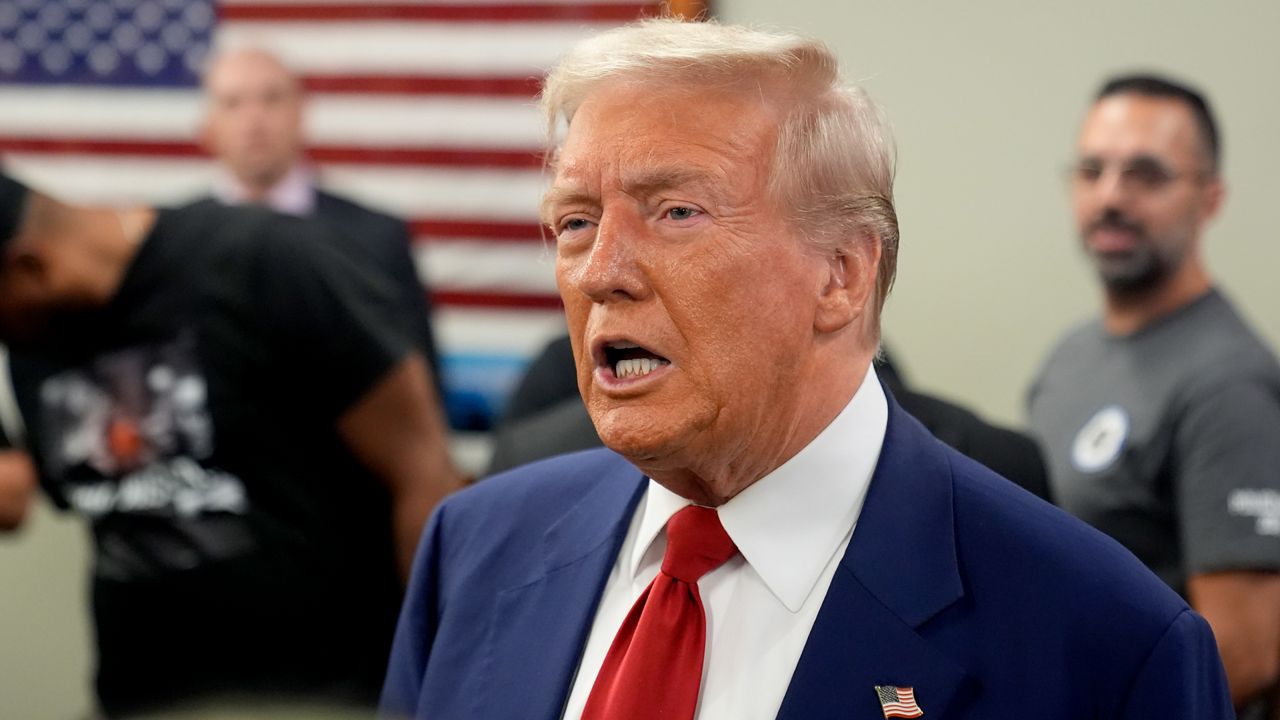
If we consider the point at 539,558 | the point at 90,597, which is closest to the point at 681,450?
the point at 539,558

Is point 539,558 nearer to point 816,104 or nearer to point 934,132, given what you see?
point 816,104

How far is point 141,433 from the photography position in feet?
7.37

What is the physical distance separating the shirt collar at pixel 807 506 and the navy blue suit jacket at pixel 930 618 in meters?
0.02

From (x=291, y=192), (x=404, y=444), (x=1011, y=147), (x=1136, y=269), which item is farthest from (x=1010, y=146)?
(x=404, y=444)

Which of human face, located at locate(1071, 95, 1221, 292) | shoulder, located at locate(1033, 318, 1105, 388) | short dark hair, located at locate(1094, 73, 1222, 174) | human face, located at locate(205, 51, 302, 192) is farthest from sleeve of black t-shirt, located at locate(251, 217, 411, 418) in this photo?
human face, located at locate(205, 51, 302, 192)

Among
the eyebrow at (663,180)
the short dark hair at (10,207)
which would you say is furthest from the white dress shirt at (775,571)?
the short dark hair at (10,207)

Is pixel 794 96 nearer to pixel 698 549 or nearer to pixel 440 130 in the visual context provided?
pixel 698 549

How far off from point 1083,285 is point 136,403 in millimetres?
2358

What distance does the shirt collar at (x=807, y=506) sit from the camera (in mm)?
1257

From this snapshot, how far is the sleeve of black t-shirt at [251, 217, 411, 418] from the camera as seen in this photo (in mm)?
2209

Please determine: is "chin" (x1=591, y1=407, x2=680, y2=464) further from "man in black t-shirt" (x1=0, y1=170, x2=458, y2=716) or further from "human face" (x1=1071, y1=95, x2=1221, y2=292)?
"human face" (x1=1071, y1=95, x2=1221, y2=292)

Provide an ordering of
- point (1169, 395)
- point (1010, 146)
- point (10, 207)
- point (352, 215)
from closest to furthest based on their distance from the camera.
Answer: point (10, 207) < point (1169, 395) < point (1010, 146) < point (352, 215)

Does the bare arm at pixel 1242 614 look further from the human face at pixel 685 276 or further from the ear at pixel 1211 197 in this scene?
the human face at pixel 685 276

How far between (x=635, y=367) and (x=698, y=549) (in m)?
0.16
